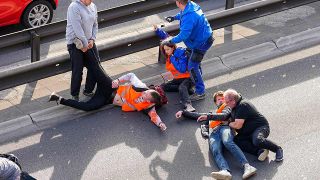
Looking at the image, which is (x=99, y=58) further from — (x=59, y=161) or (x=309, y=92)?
(x=309, y=92)

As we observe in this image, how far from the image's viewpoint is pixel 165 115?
10.6 m

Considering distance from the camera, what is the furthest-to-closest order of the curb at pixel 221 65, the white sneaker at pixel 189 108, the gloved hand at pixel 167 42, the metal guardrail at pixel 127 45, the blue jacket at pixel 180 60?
the blue jacket at pixel 180 60 → the gloved hand at pixel 167 42 → the white sneaker at pixel 189 108 → the metal guardrail at pixel 127 45 → the curb at pixel 221 65

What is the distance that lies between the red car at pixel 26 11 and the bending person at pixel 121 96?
3370mm

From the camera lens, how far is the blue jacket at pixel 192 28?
34.2 ft

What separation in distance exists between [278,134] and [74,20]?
3.30 meters

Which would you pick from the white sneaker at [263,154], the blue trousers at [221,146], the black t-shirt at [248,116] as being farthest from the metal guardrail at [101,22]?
the white sneaker at [263,154]

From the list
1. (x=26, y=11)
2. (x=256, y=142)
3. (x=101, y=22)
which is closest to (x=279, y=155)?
(x=256, y=142)

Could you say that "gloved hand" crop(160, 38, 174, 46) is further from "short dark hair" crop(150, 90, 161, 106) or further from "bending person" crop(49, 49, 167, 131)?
"short dark hair" crop(150, 90, 161, 106)

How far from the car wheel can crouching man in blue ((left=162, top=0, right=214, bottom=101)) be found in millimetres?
3677

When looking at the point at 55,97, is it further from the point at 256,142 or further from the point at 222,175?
the point at 256,142

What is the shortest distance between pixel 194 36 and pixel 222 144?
1.93 meters

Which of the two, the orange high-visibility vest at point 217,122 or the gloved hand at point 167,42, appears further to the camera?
the gloved hand at point 167,42

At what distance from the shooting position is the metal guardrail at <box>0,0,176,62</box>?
11.1 metres

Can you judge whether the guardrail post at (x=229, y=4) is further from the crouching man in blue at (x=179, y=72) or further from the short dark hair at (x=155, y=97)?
the short dark hair at (x=155, y=97)
